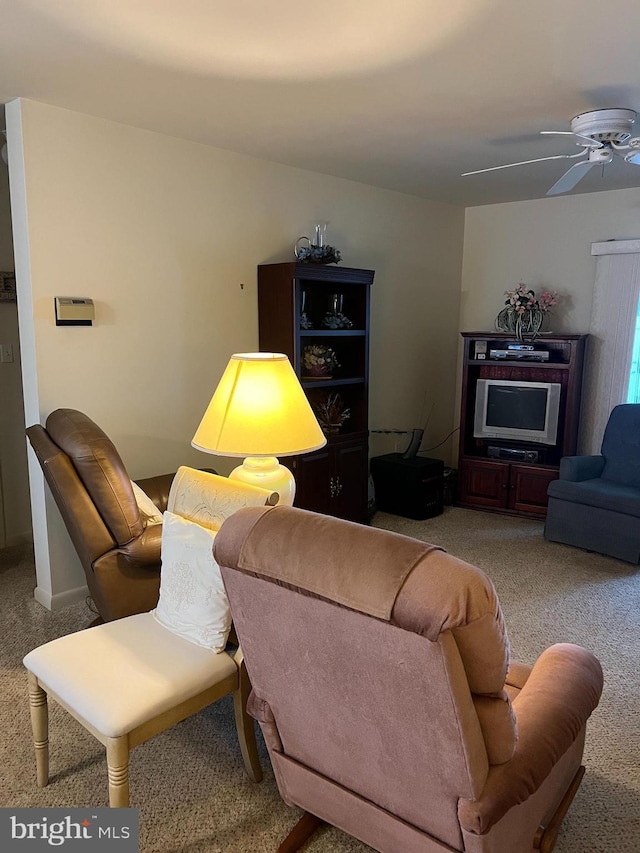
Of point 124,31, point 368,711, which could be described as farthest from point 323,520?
point 124,31

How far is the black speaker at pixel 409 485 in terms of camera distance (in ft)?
15.7

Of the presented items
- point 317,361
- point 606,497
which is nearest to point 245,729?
point 317,361

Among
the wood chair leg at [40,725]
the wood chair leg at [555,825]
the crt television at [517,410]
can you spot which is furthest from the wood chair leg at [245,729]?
the crt television at [517,410]

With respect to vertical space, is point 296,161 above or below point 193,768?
above

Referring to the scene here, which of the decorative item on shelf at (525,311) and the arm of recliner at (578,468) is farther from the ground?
the decorative item on shelf at (525,311)

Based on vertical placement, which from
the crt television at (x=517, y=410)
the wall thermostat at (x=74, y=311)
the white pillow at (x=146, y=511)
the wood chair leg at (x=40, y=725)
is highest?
the wall thermostat at (x=74, y=311)

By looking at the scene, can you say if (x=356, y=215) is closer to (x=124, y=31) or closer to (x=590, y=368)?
(x=590, y=368)

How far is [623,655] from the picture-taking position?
2943mm

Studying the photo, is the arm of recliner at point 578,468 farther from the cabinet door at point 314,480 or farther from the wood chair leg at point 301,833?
the wood chair leg at point 301,833

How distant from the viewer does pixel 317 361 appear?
4199 millimetres

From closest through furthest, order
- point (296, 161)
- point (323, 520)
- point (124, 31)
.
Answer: point (323, 520), point (124, 31), point (296, 161)

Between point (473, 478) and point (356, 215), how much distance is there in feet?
7.36

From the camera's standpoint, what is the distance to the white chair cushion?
1720mm

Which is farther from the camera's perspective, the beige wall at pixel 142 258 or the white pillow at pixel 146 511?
the beige wall at pixel 142 258
